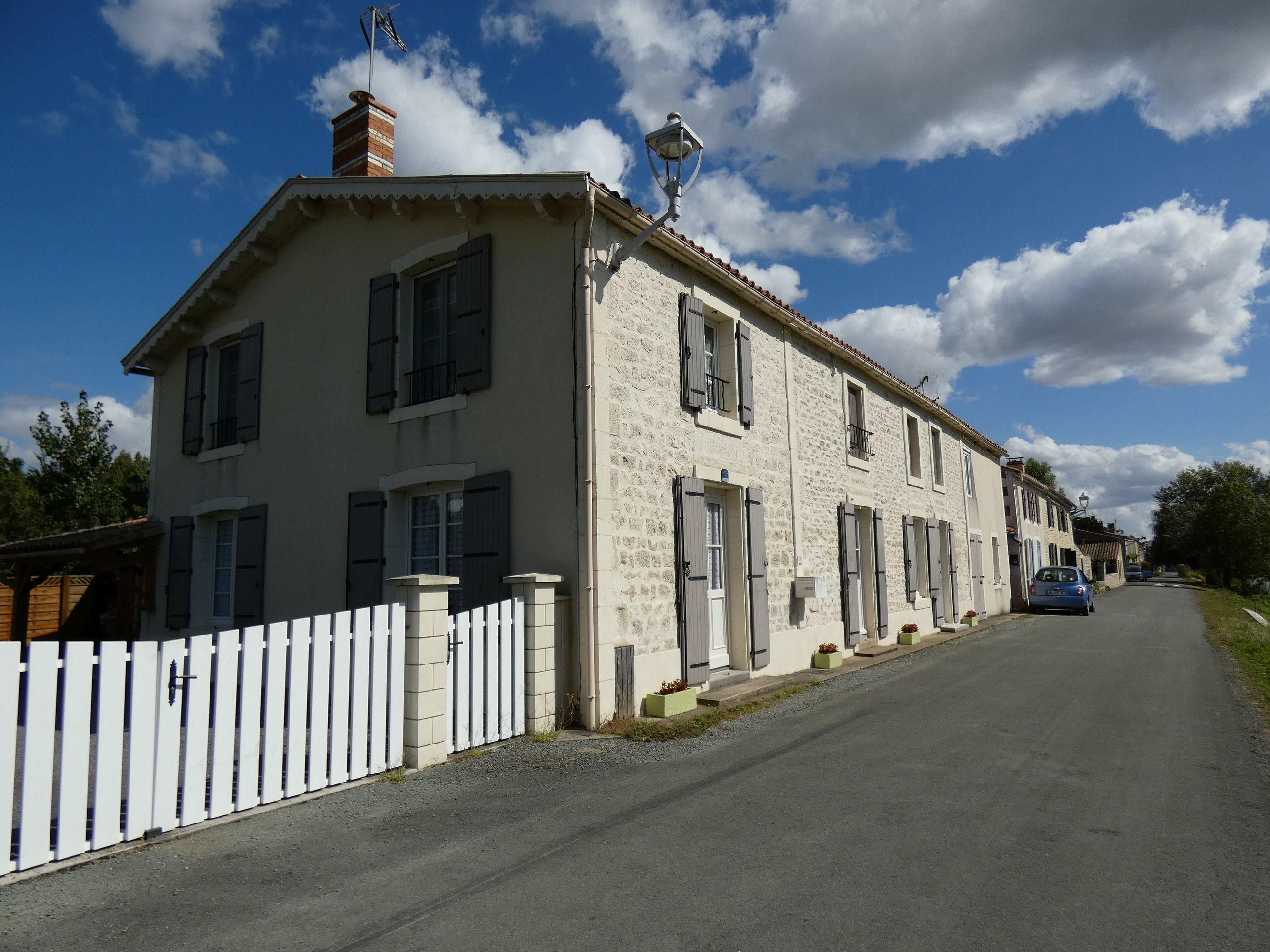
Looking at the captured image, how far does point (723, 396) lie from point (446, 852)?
6504 mm

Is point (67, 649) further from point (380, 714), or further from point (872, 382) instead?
point (872, 382)

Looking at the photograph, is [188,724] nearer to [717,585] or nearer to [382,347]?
[382,347]

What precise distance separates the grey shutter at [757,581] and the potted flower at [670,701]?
1662 mm

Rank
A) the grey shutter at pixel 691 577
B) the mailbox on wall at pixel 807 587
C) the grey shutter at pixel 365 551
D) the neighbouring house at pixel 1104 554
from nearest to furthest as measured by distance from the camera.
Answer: the grey shutter at pixel 691 577
the grey shutter at pixel 365 551
the mailbox on wall at pixel 807 587
the neighbouring house at pixel 1104 554

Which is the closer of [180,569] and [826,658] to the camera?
[826,658]

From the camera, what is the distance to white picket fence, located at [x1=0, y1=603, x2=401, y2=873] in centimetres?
354

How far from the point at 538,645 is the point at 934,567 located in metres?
11.1

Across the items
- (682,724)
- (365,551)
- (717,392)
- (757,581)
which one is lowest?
(682,724)

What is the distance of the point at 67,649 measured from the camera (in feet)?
12.0

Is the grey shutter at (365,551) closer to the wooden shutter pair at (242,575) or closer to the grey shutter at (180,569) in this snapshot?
the wooden shutter pair at (242,575)

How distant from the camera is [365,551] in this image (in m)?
8.20

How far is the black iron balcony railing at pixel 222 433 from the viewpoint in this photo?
10492 mm

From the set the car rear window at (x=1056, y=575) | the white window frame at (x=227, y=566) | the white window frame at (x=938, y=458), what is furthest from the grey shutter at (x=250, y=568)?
the car rear window at (x=1056, y=575)

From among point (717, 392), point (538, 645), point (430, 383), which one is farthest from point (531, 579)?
point (717, 392)
